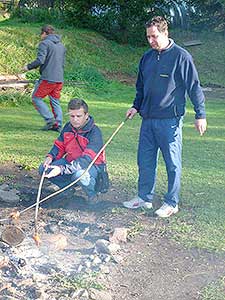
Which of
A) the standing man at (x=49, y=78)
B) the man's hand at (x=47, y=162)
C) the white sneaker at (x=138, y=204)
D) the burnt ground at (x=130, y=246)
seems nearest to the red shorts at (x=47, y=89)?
the standing man at (x=49, y=78)

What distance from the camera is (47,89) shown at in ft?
32.8

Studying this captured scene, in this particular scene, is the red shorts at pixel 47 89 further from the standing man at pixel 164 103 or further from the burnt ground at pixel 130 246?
the standing man at pixel 164 103

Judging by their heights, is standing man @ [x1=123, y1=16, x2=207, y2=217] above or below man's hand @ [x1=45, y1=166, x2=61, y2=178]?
above

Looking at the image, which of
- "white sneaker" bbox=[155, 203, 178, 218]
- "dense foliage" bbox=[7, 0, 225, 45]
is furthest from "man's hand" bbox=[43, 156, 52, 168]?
"dense foliage" bbox=[7, 0, 225, 45]

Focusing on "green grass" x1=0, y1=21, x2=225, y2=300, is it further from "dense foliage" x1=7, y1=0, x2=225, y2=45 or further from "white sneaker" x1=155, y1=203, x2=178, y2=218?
"dense foliage" x1=7, y1=0, x2=225, y2=45

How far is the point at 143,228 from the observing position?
551 cm

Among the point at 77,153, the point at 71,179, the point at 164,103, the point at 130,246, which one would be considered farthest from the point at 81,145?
the point at 130,246

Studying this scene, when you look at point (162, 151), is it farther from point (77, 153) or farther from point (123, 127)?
point (123, 127)

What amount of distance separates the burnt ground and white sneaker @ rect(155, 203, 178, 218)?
0.29ft

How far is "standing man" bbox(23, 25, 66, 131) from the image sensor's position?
989 centimetres

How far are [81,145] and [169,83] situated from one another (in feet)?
3.80

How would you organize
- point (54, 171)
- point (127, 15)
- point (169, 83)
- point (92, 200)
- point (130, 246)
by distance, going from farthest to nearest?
point (127, 15) < point (92, 200) < point (54, 171) < point (169, 83) < point (130, 246)

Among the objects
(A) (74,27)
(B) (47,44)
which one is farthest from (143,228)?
(A) (74,27)

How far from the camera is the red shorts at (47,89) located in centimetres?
996
